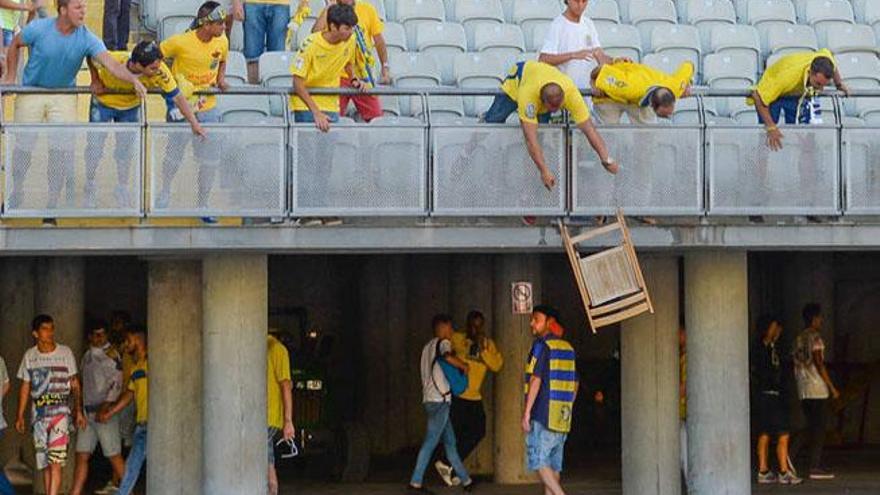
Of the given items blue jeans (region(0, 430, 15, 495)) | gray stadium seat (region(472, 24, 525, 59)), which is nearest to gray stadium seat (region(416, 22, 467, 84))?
gray stadium seat (region(472, 24, 525, 59))

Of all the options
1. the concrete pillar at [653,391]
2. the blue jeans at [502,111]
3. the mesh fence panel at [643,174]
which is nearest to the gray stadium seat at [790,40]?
the concrete pillar at [653,391]

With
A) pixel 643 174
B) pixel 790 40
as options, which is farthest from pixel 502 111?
pixel 790 40

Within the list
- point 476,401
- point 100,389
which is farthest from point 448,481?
point 100,389

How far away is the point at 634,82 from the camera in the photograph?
1750 centimetres

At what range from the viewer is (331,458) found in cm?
2209

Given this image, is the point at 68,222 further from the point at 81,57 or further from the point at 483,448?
the point at 483,448

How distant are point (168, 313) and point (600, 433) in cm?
780

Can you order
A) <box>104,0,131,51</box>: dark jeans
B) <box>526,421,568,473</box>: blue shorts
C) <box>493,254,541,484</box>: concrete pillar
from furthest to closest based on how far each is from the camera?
<box>493,254,541,484</box>: concrete pillar, <box>104,0,131,51</box>: dark jeans, <box>526,421,568,473</box>: blue shorts

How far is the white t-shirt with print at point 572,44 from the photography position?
1814cm

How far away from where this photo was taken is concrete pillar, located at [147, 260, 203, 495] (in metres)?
18.6

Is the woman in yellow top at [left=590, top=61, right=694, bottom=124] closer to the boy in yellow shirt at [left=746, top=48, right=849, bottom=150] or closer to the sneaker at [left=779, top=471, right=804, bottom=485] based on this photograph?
the boy in yellow shirt at [left=746, top=48, right=849, bottom=150]

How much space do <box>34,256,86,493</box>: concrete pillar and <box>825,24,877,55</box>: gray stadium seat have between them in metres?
8.33

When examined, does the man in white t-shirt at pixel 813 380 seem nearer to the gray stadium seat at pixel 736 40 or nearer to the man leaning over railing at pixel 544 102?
the gray stadium seat at pixel 736 40

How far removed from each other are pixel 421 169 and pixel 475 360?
12.4 ft
